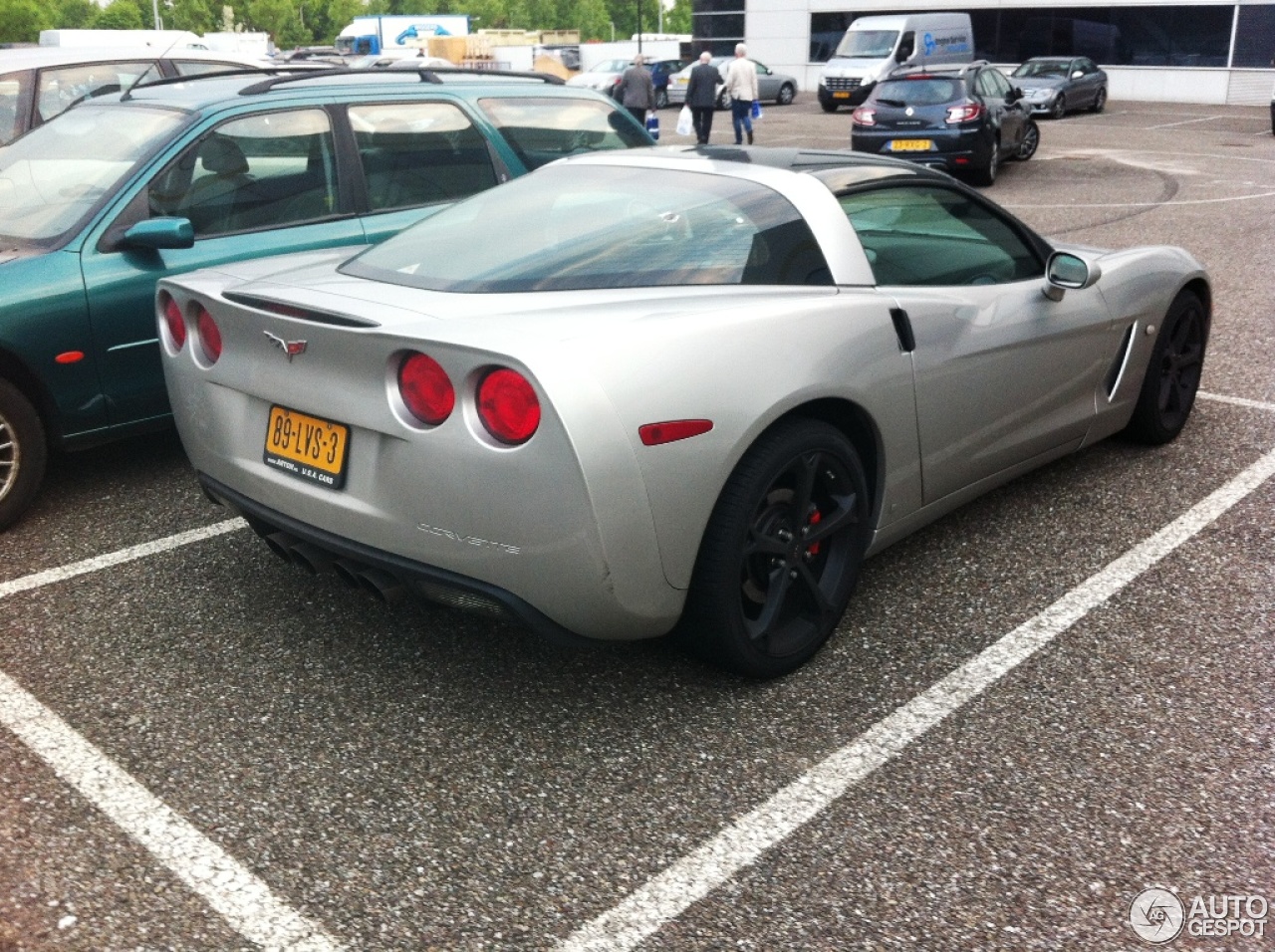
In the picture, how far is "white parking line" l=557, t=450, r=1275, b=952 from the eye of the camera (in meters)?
2.55

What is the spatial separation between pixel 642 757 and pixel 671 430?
0.83 m

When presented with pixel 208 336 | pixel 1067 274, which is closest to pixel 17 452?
pixel 208 336

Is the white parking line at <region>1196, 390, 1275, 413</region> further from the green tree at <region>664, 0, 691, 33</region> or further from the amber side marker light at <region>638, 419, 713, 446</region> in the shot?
the green tree at <region>664, 0, 691, 33</region>

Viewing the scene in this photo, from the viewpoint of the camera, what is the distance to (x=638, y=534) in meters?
2.94

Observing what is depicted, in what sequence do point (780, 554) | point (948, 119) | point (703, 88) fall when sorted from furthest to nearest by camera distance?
point (703, 88) < point (948, 119) < point (780, 554)

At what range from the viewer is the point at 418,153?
5781 mm

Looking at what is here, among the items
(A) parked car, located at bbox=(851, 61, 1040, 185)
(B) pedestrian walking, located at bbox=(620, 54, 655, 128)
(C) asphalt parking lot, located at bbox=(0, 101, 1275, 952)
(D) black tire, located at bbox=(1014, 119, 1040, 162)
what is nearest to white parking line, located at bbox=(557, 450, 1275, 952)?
(C) asphalt parking lot, located at bbox=(0, 101, 1275, 952)

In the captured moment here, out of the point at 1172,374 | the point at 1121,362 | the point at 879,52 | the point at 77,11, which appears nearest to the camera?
the point at 1121,362

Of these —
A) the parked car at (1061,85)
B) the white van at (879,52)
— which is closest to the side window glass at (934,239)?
the parked car at (1061,85)

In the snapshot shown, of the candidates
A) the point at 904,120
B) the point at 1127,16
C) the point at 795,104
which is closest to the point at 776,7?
the point at 795,104

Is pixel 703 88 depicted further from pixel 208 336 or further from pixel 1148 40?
pixel 1148 40

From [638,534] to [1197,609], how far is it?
201cm

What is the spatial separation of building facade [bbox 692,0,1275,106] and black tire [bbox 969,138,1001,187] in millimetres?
21635

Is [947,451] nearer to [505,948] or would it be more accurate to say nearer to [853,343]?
[853,343]
